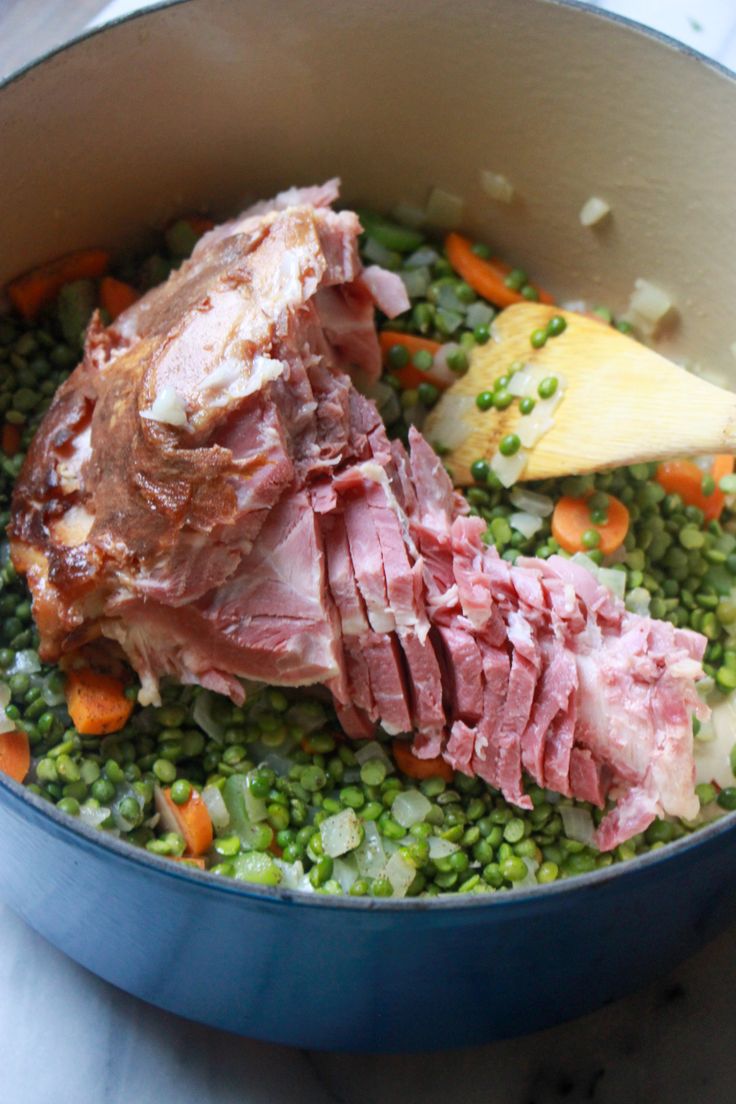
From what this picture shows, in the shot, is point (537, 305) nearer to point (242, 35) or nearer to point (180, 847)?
point (242, 35)

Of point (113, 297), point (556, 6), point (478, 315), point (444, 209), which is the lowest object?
point (478, 315)

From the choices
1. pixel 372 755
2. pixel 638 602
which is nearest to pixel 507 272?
pixel 638 602

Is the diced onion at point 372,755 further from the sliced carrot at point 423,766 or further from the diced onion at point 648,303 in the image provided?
the diced onion at point 648,303

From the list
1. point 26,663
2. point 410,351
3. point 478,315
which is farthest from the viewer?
point 478,315

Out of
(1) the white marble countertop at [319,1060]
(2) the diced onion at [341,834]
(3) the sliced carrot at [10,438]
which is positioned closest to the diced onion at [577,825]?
(1) the white marble countertop at [319,1060]

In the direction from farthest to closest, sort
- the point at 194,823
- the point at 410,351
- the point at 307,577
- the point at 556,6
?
the point at 410,351 < the point at 556,6 < the point at 194,823 < the point at 307,577

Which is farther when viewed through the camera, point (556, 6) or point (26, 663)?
point (556, 6)

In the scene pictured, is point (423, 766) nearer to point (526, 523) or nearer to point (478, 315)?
point (526, 523)

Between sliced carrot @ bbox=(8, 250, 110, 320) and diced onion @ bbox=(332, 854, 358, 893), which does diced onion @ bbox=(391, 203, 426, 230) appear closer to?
sliced carrot @ bbox=(8, 250, 110, 320)
